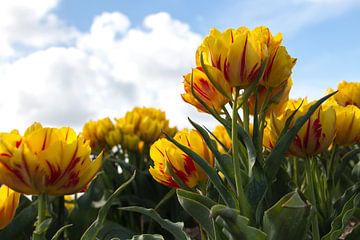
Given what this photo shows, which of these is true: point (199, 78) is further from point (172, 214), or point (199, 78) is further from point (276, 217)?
point (172, 214)

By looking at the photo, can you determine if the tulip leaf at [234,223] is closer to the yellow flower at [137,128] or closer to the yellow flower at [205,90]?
the yellow flower at [205,90]

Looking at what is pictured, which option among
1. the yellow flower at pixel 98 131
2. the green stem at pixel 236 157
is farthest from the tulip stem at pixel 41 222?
Result: the yellow flower at pixel 98 131

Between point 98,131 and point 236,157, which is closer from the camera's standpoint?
point 236,157

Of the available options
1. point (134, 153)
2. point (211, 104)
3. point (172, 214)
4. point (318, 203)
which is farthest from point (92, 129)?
point (211, 104)

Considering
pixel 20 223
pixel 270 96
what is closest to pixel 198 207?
pixel 270 96

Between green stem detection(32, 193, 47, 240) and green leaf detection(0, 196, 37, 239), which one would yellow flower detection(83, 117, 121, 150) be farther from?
green stem detection(32, 193, 47, 240)

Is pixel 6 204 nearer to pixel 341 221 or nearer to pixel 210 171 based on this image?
pixel 210 171
